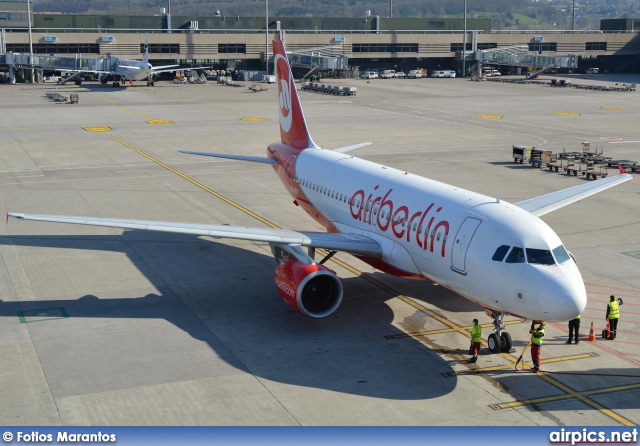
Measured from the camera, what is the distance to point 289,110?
4219 cm

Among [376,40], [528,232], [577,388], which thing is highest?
[376,40]

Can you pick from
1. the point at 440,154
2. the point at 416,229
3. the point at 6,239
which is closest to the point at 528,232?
the point at 416,229

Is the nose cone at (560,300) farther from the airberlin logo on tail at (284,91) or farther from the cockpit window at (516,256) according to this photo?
the airberlin logo on tail at (284,91)

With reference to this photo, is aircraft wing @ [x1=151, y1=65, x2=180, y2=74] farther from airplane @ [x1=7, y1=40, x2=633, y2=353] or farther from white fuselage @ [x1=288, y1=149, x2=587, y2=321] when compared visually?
white fuselage @ [x1=288, y1=149, x2=587, y2=321]

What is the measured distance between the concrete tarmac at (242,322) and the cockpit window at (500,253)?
11.5 ft

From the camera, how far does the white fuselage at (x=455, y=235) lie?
23.9 m

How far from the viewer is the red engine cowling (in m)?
28.0

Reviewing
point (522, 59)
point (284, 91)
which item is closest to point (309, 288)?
point (284, 91)

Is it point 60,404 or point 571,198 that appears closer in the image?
point 60,404

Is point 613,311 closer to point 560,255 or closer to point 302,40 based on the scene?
point 560,255

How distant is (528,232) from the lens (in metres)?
25.2

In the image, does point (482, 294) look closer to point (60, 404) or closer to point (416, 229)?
point (416, 229)

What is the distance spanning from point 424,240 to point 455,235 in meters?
1.73

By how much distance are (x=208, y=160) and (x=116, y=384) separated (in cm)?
4353
